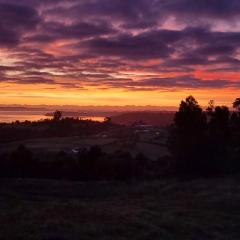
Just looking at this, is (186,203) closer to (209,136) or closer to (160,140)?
(209,136)

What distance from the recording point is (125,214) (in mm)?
19922

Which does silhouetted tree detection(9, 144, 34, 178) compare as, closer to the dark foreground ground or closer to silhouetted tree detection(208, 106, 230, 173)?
the dark foreground ground

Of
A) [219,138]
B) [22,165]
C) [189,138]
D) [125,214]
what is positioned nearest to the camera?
[125,214]

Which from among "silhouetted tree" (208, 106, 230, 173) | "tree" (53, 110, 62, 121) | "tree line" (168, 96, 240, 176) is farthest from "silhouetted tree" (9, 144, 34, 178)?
"tree" (53, 110, 62, 121)

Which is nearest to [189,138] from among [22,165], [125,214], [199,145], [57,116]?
[199,145]

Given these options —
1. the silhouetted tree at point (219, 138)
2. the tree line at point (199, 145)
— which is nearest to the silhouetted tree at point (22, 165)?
the tree line at point (199, 145)

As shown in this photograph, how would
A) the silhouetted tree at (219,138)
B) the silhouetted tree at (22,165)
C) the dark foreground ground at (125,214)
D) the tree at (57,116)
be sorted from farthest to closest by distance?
the tree at (57,116) → the silhouetted tree at (22,165) → the silhouetted tree at (219,138) → the dark foreground ground at (125,214)

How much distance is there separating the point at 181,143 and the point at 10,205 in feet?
86.0

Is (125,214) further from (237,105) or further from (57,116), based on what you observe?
(57,116)

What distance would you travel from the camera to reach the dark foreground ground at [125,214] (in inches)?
636

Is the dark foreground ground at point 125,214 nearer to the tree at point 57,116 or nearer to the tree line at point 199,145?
the tree line at point 199,145

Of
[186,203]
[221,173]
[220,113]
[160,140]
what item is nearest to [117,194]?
[186,203]

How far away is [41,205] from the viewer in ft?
73.3

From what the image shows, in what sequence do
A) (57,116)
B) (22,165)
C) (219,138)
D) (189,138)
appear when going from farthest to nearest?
(57,116)
(22,165)
(219,138)
(189,138)
